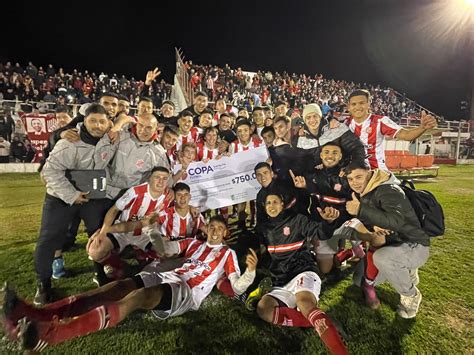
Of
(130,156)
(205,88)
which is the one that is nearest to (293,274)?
(130,156)

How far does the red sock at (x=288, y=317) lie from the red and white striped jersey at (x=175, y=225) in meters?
1.58

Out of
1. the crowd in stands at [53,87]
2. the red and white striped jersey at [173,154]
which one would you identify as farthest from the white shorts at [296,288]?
the crowd in stands at [53,87]

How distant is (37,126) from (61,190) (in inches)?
451

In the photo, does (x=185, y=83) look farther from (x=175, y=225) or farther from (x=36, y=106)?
(x=175, y=225)

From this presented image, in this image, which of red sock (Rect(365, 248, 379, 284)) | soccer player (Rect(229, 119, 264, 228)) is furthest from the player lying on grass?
red sock (Rect(365, 248, 379, 284))

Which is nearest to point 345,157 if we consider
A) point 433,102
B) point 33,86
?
point 33,86

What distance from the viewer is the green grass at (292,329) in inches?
98.0

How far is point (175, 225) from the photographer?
3.79 metres

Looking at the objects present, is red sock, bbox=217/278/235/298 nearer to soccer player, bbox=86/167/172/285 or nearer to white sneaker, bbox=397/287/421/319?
soccer player, bbox=86/167/172/285

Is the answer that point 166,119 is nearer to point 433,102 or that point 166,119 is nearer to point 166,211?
point 166,211

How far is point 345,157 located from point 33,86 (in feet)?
56.4

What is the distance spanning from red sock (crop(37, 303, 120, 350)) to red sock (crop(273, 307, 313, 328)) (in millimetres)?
1428

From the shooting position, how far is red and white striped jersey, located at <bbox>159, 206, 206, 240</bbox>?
12.4 feet

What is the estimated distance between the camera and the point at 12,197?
7996mm
